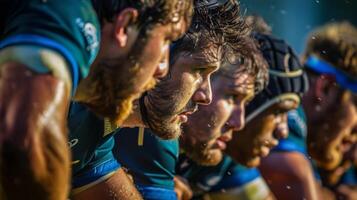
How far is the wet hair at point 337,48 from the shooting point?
218 inches

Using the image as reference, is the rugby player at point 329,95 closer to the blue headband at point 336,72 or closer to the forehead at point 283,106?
the blue headband at point 336,72

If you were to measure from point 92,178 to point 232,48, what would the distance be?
0.82 m

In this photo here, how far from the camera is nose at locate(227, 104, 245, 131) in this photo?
414cm

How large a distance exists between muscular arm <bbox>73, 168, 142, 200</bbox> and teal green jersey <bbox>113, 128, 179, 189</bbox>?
0.27m

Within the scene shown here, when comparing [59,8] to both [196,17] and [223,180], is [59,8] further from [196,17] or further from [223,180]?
[223,180]

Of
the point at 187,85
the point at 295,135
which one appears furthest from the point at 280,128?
the point at 187,85

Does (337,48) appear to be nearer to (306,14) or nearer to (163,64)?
(163,64)

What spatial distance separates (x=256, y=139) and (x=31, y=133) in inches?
122

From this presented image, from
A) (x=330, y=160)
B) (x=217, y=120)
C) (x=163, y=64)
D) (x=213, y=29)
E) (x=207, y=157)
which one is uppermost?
(x=163, y=64)

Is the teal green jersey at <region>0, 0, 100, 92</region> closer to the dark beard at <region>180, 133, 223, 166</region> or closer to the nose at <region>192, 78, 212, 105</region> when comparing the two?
the nose at <region>192, 78, 212, 105</region>

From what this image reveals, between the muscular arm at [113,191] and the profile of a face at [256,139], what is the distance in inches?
54.1

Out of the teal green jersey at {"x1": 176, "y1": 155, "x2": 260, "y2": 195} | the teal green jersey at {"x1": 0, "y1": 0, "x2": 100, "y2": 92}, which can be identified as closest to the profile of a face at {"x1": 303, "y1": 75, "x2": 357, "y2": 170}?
the teal green jersey at {"x1": 176, "y1": 155, "x2": 260, "y2": 195}

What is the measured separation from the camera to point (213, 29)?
329 centimetres

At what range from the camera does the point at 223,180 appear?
469cm
